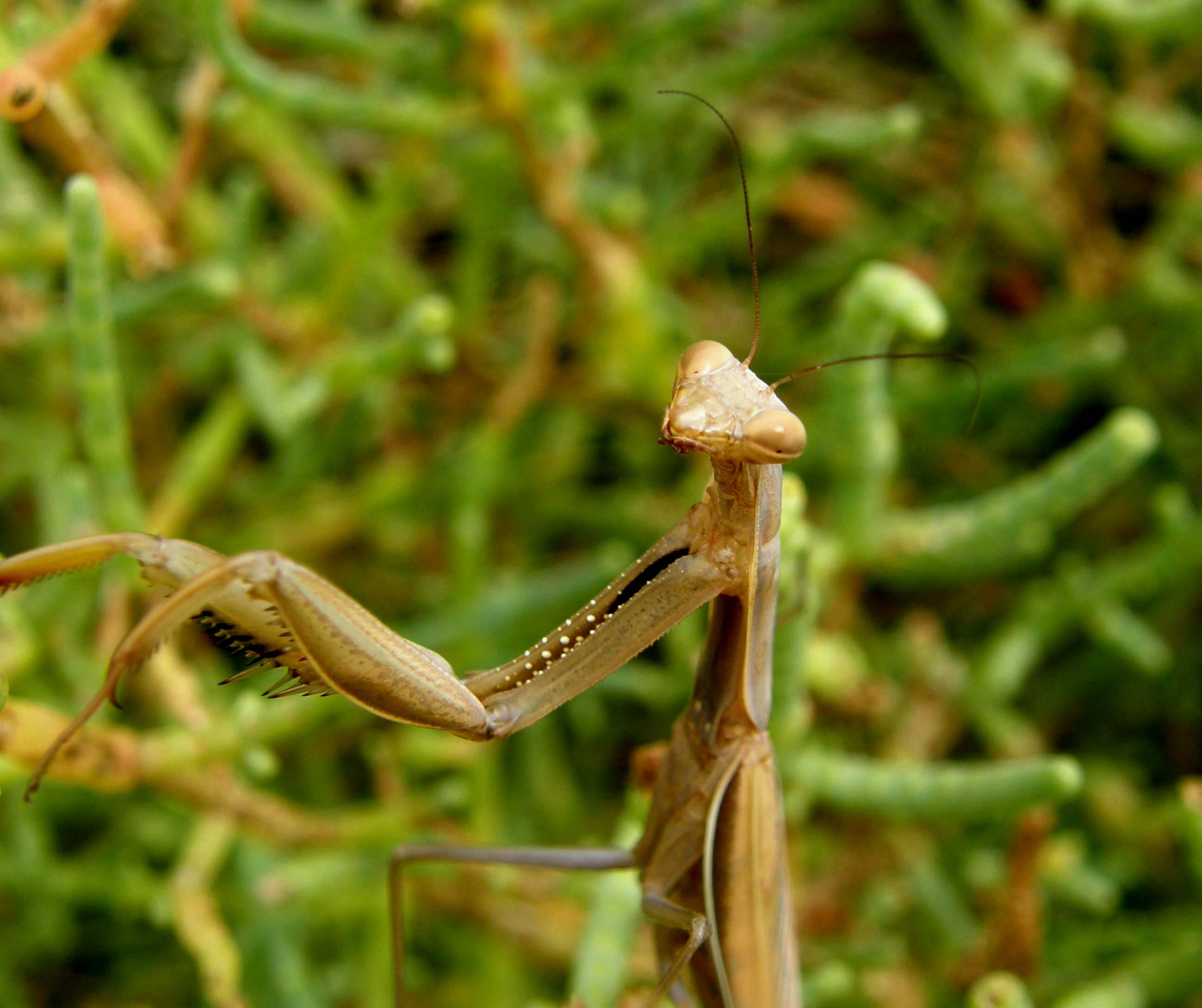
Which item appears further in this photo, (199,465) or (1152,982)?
(199,465)

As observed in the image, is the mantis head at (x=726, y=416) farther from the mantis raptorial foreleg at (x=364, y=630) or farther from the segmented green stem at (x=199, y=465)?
the segmented green stem at (x=199, y=465)

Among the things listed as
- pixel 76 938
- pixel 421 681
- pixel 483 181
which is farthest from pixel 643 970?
pixel 483 181

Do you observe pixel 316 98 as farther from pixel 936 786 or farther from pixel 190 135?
pixel 936 786

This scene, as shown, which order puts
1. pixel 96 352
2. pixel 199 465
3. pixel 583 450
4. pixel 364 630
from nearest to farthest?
pixel 364 630, pixel 96 352, pixel 199 465, pixel 583 450

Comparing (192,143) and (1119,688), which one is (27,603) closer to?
(192,143)

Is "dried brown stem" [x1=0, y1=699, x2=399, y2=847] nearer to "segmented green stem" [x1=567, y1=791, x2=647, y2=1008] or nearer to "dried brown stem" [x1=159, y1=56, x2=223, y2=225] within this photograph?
"segmented green stem" [x1=567, y1=791, x2=647, y2=1008]

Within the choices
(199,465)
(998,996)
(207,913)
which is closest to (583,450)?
(199,465)

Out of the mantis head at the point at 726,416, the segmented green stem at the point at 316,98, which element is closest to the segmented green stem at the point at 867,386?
the mantis head at the point at 726,416
